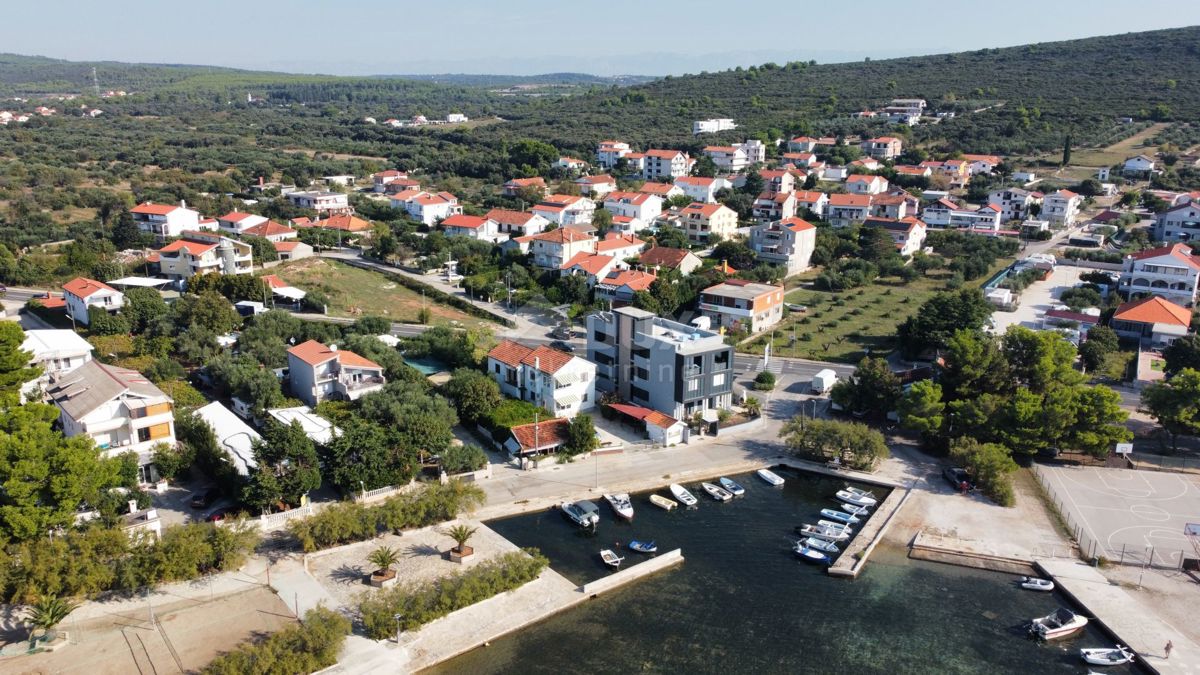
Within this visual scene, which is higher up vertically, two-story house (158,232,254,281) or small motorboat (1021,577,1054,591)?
two-story house (158,232,254,281)

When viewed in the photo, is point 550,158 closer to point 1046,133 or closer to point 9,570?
point 1046,133

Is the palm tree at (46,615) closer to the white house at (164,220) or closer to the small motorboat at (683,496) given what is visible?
the small motorboat at (683,496)

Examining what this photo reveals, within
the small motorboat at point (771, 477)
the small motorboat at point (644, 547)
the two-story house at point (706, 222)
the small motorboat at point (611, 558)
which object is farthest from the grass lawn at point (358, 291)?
the small motorboat at point (611, 558)

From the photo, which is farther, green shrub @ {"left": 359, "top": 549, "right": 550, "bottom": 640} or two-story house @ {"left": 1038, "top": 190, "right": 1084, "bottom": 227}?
two-story house @ {"left": 1038, "top": 190, "right": 1084, "bottom": 227}

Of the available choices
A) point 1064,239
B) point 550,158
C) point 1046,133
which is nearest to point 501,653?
point 1064,239

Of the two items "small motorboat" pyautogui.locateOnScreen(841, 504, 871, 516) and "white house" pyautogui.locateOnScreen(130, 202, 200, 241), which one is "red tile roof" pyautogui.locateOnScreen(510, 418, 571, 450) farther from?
"white house" pyautogui.locateOnScreen(130, 202, 200, 241)

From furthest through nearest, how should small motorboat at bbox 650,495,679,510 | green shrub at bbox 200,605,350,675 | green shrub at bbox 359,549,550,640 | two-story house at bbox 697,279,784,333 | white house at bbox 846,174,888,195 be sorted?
1. white house at bbox 846,174,888,195
2. two-story house at bbox 697,279,784,333
3. small motorboat at bbox 650,495,679,510
4. green shrub at bbox 359,549,550,640
5. green shrub at bbox 200,605,350,675

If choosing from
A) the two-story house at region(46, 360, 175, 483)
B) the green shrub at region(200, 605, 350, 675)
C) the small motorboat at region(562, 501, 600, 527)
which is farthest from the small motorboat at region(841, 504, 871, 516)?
the two-story house at region(46, 360, 175, 483)
